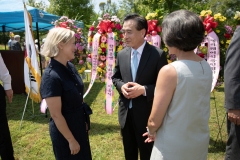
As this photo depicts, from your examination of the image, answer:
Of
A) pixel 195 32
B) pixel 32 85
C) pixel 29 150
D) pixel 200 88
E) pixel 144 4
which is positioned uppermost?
pixel 144 4

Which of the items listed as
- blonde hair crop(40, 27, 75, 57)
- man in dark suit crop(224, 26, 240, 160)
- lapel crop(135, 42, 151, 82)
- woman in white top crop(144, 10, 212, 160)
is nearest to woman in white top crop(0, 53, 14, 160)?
blonde hair crop(40, 27, 75, 57)

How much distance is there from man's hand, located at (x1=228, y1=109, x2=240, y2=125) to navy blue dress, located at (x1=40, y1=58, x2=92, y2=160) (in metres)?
1.34

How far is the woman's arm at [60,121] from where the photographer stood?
1.63 m

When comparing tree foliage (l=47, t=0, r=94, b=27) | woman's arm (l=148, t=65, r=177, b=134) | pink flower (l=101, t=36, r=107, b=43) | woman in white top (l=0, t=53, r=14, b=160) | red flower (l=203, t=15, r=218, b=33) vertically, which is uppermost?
tree foliage (l=47, t=0, r=94, b=27)

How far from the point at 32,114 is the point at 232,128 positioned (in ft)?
14.2

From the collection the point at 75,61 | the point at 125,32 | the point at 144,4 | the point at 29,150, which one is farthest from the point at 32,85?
the point at 144,4

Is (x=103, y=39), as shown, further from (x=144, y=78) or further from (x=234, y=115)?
(x=234, y=115)

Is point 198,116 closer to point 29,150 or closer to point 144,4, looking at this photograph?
point 29,150

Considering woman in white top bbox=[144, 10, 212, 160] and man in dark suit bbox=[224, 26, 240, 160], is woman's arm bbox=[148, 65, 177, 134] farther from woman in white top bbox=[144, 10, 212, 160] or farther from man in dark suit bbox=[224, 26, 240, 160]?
man in dark suit bbox=[224, 26, 240, 160]

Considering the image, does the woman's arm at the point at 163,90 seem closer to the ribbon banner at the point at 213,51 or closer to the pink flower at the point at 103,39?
the ribbon banner at the point at 213,51

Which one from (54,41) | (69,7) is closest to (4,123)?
(54,41)

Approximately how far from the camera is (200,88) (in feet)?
4.32

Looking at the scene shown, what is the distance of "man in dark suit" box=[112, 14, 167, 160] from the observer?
6.93 feet

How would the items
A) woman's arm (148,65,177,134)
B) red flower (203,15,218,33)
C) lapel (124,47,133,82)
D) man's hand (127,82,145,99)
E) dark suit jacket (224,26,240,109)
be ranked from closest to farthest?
woman's arm (148,65,177,134) → dark suit jacket (224,26,240,109) → man's hand (127,82,145,99) → lapel (124,47,133,82) → red flower (203,15,218,33)
